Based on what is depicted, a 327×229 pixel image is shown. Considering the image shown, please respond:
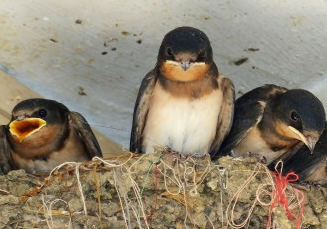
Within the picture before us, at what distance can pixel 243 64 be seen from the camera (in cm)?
505

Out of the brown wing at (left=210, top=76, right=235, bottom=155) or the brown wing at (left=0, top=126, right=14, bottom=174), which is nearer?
the brown wing at (left=210, top=76, right=235, bottom=155)

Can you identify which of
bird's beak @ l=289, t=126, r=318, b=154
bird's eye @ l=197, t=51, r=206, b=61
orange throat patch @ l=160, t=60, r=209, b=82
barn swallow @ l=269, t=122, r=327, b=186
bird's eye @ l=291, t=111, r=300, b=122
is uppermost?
bird's eye @ l=197, t=51, r=206, b=61

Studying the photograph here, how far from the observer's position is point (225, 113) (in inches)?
183

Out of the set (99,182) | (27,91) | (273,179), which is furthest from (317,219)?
(27,91)

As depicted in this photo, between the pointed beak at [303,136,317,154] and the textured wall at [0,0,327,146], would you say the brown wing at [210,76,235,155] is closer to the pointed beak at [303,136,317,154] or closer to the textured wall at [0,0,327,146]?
the textured wall at [0,0,327,146]

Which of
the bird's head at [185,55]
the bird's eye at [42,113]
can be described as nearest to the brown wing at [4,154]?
the bird's eye at [42,113]

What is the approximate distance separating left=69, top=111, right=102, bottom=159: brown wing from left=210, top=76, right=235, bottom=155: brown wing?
62cm

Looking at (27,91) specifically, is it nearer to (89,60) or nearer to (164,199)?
(89,60)

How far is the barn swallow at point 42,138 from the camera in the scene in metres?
4.62

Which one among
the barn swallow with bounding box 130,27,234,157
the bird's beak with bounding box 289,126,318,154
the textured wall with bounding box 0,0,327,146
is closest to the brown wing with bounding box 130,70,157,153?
the barn swallow with bounding box 130,27,234,157

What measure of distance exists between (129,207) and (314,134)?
3.30 ft

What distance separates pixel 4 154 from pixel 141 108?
816 mm

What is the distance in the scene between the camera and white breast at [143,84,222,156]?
447 cm

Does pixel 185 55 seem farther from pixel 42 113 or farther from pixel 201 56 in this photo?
pixel 42 113
